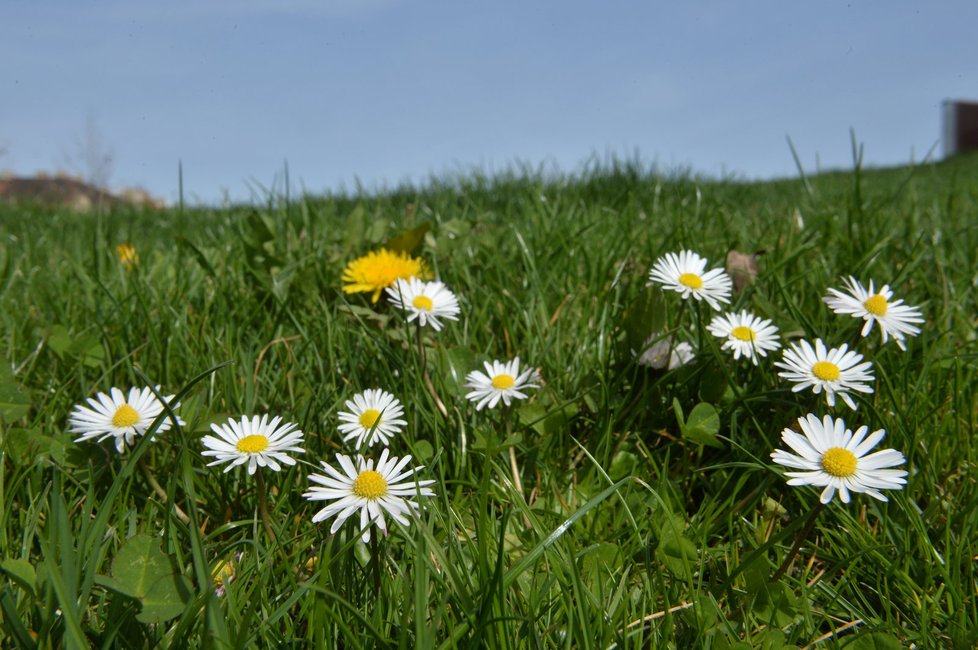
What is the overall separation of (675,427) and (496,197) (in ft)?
9.50

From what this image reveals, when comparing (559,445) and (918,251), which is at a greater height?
(918,251)

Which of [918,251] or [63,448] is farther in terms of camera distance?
[918,251]

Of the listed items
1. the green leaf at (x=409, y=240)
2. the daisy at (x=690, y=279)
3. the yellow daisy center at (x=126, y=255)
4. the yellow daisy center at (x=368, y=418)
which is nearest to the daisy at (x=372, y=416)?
the yellow daisy center at (x=368, y=418)

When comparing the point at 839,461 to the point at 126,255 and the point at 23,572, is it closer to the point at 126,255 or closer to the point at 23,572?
the point at 23,572

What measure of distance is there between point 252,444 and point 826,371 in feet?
3.29

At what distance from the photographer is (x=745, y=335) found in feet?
5.06

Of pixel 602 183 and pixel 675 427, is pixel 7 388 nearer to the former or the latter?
pixel 675 427

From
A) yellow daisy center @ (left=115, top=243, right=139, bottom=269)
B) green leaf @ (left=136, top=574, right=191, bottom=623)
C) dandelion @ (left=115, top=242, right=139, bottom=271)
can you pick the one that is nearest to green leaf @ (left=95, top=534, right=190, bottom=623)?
green leaf @ (left=136, top=574, right=191, bottom=623)

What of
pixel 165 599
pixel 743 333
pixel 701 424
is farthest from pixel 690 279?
pixel 165 599

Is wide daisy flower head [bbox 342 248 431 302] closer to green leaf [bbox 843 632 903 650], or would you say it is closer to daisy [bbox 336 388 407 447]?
daisy [bbox 336 388 407 447]

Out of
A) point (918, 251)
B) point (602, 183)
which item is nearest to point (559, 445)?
point (918, 251)

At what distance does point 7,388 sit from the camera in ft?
5.35

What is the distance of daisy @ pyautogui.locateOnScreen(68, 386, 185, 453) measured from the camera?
53.4 inches

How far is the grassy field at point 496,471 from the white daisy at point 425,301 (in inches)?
3.0
